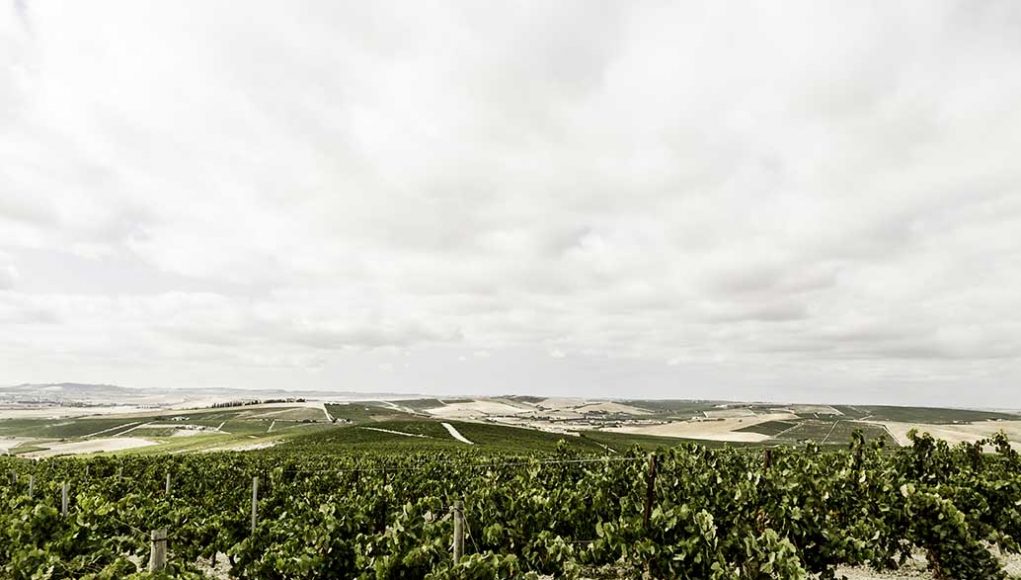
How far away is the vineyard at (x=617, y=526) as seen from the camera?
9.70 m

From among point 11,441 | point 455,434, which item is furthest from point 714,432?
point 11,441

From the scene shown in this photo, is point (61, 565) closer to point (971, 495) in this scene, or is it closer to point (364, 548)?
point (364, 548)

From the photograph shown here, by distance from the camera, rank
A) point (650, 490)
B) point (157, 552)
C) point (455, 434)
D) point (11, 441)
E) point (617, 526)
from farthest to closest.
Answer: point (11, 441), point (455, 434), point (650, 490), point (617, 526), point (157, 552)

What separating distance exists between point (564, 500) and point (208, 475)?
2316cm

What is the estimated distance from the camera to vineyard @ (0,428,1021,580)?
9703 millimetres

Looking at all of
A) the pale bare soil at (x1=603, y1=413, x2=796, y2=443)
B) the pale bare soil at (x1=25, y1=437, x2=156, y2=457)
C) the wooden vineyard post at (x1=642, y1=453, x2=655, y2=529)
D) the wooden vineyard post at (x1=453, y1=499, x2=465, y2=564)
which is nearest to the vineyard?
the wooden vineyard post at (x1=642, y1=453, x2=655, y2=529)

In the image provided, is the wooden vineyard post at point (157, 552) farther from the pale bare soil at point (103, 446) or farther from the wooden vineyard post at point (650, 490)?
the pale bare soil at point (103, 446)

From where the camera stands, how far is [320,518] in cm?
1302

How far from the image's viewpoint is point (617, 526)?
11633mm

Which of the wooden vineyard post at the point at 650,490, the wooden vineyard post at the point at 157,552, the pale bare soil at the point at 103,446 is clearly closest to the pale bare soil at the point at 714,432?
the pale bare soil at the point at 103,446

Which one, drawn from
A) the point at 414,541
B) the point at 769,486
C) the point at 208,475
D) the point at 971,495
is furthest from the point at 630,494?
the point at 208,475

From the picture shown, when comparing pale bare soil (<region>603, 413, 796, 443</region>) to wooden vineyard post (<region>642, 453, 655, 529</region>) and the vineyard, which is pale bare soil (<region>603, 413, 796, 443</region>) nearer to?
the vineyard

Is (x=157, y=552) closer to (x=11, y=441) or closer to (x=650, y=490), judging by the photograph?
(x=650, y=490)

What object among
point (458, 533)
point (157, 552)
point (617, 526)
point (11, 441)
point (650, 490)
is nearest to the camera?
point (157, 552)
